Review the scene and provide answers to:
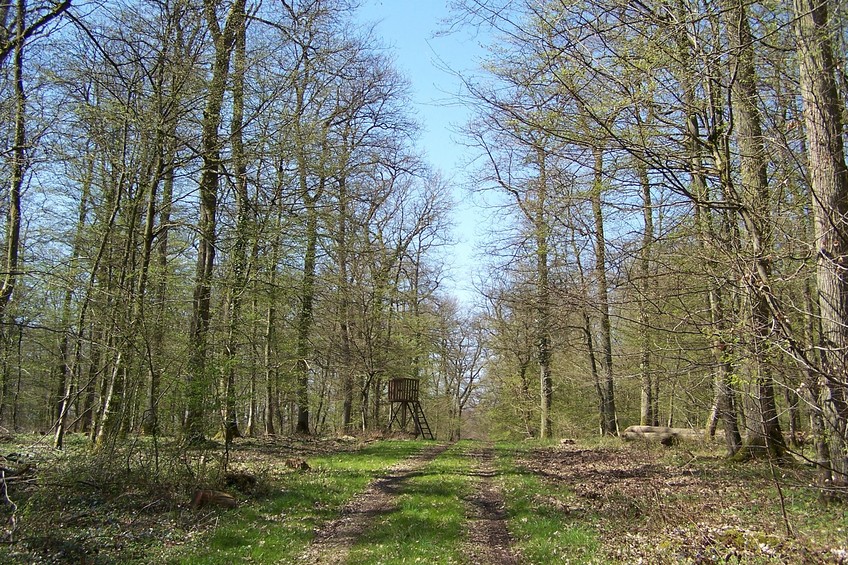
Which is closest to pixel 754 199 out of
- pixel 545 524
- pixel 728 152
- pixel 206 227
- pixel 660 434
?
pixel 728 152

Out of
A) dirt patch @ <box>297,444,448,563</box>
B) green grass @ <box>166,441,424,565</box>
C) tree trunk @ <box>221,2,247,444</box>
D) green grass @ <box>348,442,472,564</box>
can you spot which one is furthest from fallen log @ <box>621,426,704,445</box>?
tree trunk @ <box>221,2,247,444</box>

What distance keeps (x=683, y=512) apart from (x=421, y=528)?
3.45 m

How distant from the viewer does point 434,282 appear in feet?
113

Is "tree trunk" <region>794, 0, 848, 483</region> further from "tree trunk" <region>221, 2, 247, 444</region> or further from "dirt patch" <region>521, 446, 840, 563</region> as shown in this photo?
"tree trunk" <region>221, 2, 247, 444</region>

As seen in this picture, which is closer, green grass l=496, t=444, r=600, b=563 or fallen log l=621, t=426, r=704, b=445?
green grass l=496, t=444, r=600, b=563

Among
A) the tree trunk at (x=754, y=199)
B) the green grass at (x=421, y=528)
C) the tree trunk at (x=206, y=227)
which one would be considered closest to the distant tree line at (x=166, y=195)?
the tree trunk at (x=206, y=227)

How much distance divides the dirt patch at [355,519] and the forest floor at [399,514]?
0.04 metres

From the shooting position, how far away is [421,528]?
7.70 m

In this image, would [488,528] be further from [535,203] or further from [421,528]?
[535,203]

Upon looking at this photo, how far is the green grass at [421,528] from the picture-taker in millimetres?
6520

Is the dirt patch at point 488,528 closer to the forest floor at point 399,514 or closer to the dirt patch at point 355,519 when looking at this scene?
the forest floor at point 399,514

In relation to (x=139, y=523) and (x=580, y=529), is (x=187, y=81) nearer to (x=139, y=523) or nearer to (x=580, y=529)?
(x=139, y=523)

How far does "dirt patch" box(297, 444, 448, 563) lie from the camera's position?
6.68 meters

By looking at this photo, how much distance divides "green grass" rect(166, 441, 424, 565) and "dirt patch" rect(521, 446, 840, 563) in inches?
144
